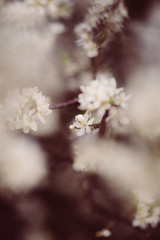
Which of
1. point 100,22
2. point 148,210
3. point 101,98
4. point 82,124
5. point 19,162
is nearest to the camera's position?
point 101,98

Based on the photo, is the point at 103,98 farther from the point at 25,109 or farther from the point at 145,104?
the point at 145,104

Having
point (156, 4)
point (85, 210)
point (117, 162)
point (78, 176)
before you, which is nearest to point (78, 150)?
point (117, 162)

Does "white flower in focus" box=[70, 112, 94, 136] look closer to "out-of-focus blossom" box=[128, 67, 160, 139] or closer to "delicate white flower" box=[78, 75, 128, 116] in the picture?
"delicate white flower" box=[78, 75, 128, 116]

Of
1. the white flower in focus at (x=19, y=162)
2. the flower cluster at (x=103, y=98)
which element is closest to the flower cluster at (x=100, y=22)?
the flower cluster at (x=103, y=98)

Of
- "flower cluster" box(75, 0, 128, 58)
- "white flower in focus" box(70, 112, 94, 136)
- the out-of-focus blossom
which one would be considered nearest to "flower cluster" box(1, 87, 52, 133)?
"white flower in focus" box(70, 112, 94, 136)

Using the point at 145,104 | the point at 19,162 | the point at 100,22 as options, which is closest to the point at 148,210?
the point at 145,104
